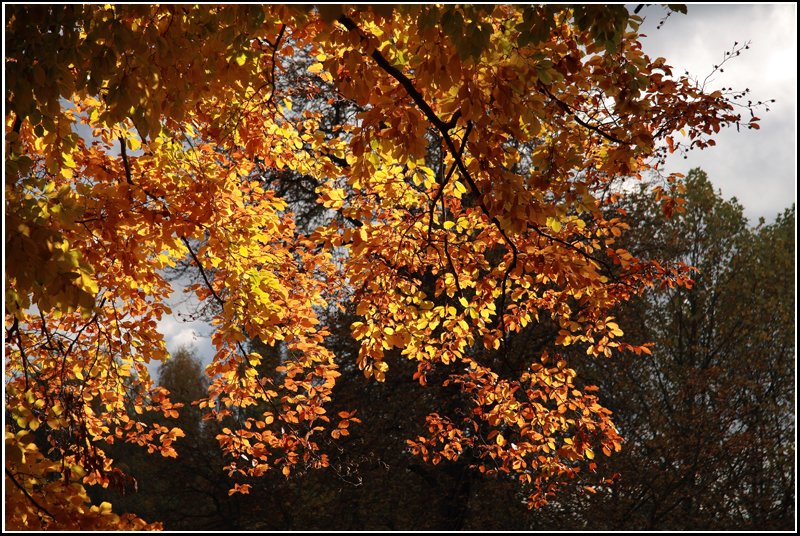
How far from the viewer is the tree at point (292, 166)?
12.7ft

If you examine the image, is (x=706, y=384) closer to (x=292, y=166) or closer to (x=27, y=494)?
(x=292, y=166)

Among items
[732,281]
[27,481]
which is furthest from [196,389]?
[27,481]

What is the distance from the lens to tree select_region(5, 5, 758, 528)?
3.86 metres

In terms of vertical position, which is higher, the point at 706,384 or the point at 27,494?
the point at 706,384

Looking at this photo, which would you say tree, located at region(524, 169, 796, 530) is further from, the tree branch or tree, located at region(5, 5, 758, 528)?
the tree branch

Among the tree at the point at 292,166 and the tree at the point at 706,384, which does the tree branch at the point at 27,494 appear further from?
the tree at the point at 706,384

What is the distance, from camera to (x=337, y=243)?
270 inches

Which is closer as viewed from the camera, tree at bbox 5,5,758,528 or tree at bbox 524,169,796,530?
tree at bbox 5,5,758,528

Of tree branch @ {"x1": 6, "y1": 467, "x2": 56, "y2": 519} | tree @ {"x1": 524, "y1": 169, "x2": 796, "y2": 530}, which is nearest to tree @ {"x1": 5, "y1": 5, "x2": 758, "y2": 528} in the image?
tree branch @ {"x1": 6, "y1": 467, "x2": 56, "y2": 519}

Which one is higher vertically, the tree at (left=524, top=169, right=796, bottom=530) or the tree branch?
the tree at (left=524, top=169, right=796, bottom=530)

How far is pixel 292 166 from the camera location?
26.7 ft

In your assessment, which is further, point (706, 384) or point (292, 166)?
point (706, 384)

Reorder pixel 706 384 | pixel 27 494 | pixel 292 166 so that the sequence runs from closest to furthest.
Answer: pixel 27 494
pixel 292 166
pixel 706 384

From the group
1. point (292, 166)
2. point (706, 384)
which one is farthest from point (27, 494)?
point (706, 384)
